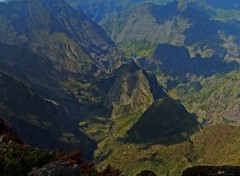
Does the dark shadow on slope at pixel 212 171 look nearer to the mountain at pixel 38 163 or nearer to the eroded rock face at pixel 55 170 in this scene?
the mountain at pixel 38 163

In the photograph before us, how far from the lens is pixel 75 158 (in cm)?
6462

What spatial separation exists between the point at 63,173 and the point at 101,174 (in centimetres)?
1272

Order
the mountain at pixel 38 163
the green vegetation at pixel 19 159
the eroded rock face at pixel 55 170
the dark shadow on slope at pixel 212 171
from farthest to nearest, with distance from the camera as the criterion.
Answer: the dark shadow on slope at pixel 212 171 < the green vegetation at pixel 19 159 < the mountain at pixel 38 163 < the eroded rock face at pixel 55 170

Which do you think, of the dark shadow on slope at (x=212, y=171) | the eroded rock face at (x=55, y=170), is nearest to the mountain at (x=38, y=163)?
the eroded rock face at (x=55, y=170)

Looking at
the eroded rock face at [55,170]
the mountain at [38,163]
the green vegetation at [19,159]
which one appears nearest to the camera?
the eroded rock face at [55,170]


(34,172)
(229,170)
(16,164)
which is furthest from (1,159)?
(229,170)

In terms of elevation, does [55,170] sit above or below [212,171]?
above

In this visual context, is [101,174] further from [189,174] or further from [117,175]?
[189,174]

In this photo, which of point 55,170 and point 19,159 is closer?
point 55,170

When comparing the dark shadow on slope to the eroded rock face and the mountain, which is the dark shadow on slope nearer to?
the mountain

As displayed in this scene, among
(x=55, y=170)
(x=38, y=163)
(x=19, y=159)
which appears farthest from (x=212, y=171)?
(x=19, y=159)

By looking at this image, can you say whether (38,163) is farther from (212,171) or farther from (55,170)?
(212,171)

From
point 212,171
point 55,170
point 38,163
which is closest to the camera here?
point 55,170

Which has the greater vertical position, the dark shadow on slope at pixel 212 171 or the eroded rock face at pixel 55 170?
the eroded rock face at pixel 55 170
